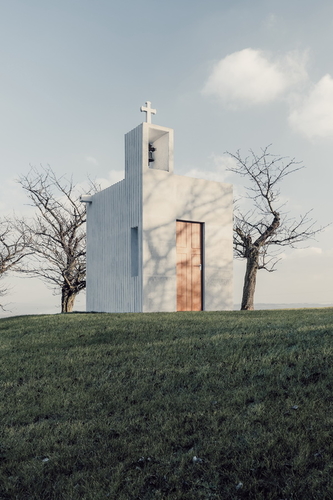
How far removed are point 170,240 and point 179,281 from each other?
1499 millimetres

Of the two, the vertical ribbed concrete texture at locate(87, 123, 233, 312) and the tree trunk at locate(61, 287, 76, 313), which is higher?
the vertical ribbed concrete texture at locate(87, 123, 233, 312)

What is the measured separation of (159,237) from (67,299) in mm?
10386

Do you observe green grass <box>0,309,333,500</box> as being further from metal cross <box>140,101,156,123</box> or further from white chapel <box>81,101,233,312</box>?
metal cross <box>140,101,156,123</box>

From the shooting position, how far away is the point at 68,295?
23.6 m

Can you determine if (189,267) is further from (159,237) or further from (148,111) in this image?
(148,111)

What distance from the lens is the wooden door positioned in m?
15.7

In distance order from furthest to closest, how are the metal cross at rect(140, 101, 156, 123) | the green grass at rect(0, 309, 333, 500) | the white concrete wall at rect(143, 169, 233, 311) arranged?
the metal cross at rect(140, 101, 156, 123)
the white concrete wall at rect(143, 169, 233, 311)
the green grass at rect(0, 309, 333, 500)

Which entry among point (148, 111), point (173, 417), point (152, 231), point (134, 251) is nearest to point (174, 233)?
point (152, 231)

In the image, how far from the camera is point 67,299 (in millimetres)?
23609

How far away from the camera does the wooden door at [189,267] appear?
1568cm

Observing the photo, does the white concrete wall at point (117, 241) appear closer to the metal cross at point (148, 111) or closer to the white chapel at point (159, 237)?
the white chapel at point (159, 237)

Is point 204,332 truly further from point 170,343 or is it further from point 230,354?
point 230,354

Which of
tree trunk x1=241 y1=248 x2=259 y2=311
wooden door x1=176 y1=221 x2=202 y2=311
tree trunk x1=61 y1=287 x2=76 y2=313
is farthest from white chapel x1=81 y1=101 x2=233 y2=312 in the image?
tree trunk x1=61 y1=287 x2=76 y2=313

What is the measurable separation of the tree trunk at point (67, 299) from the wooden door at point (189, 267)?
9.74 metres
